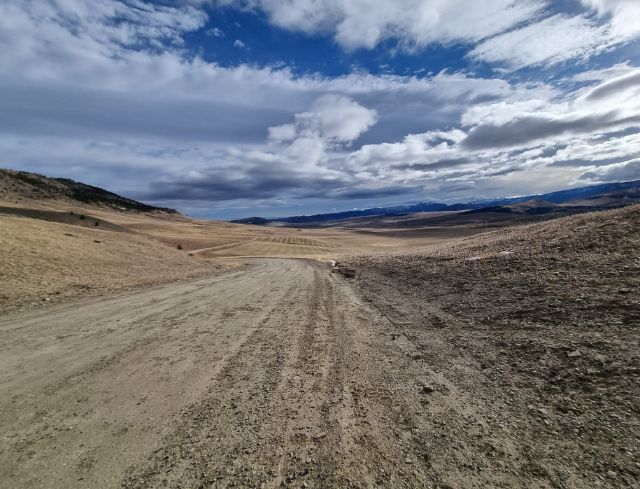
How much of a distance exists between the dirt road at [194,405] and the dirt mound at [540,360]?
1075mm

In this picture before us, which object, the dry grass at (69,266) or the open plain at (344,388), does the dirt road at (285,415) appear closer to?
the open plain at (344,388)

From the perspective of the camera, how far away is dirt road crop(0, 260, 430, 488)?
3963 mm

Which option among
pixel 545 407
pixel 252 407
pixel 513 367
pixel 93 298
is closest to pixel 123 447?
pixel 252 407

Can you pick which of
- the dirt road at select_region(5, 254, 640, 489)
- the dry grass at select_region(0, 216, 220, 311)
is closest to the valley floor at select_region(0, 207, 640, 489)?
the dirt road at select_region(5, 254, 640, 489)

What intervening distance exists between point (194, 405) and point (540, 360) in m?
6.22

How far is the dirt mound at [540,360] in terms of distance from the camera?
158 inches

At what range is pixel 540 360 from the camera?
6.58 meters

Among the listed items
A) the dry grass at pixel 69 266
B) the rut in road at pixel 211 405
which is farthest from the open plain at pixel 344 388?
the dry grass at pixel 69 266

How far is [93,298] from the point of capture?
15.2 metres

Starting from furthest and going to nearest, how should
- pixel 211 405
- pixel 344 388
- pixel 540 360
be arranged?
pixel 540 360 < pixel 344 388 < pixel 211 405

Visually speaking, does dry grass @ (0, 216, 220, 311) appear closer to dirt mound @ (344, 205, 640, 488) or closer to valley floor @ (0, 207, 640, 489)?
valley floor @ (0, 207, 640, 489)

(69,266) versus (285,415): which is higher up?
(69,266)

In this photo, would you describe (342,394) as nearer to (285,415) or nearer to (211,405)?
(285,415)

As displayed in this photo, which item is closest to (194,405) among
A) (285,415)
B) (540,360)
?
(285,415)
